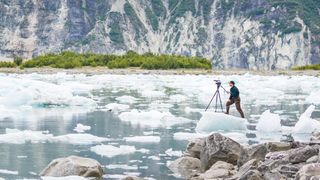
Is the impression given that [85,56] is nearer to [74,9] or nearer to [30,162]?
[74,9]

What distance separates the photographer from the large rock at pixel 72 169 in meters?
12.0

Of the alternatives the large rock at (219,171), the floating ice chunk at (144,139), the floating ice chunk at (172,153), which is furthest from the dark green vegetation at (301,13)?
the large rock at (219,171)

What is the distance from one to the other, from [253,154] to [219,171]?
1.04 meters

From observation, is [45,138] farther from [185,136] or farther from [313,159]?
[313,159]

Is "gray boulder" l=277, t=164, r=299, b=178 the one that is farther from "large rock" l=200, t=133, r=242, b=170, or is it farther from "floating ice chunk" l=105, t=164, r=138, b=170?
"floating ice chunk" l=105, t=164, r=138, b=170

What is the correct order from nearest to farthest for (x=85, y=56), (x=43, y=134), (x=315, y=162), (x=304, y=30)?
(x=315, y=162) → (x=43, y=134) → (x=85, y=56) → (x=304, y=30)

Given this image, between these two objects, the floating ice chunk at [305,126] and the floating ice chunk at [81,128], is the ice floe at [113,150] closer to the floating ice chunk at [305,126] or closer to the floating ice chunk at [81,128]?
the floating ice chunk at [81,128]

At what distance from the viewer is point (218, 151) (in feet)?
43.4

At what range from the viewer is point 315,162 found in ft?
36.8

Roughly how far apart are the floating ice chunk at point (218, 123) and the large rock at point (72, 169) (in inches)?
242

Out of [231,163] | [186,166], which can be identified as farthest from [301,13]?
[186,166]

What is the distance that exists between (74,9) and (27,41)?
543 inches

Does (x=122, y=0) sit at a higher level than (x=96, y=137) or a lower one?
A: higher

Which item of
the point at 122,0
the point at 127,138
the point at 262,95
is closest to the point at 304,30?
the point at 122,0
